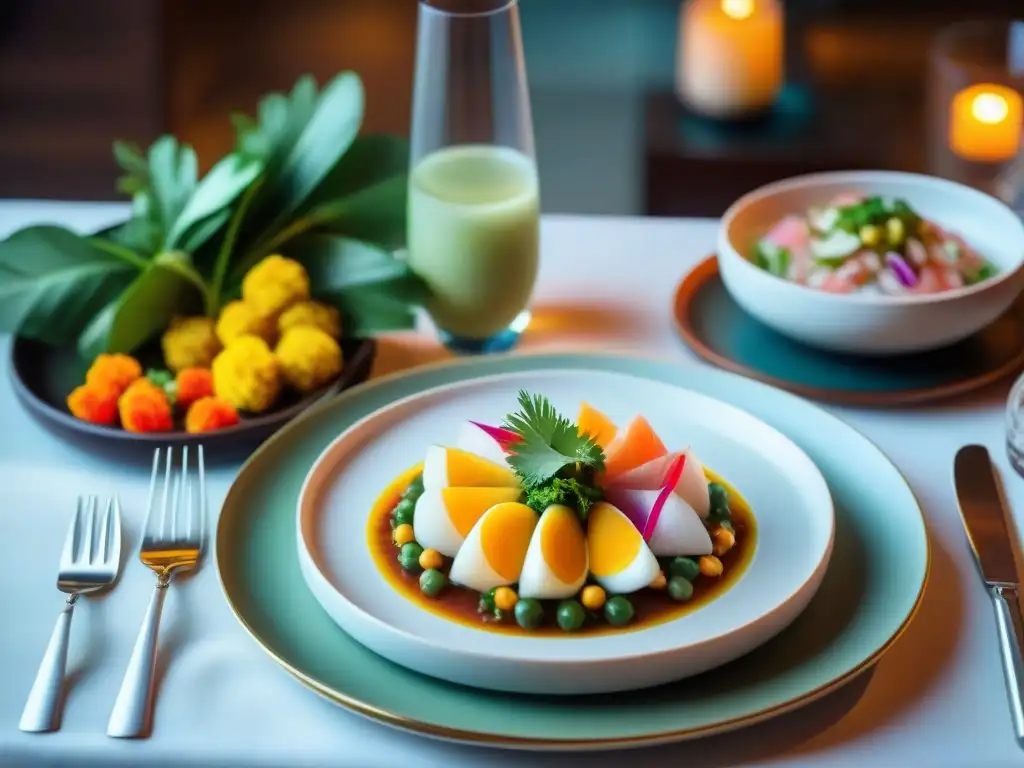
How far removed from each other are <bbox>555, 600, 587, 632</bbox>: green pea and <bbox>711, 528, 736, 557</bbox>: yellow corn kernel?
0.12 meters

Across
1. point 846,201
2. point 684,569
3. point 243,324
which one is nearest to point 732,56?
point 846,201

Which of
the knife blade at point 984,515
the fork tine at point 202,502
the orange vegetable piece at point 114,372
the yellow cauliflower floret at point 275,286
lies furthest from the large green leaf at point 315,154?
the knife blade at point 984,515

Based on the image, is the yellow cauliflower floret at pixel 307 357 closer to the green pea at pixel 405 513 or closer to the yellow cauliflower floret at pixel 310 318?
the yellow cauliflower floret at pixel 310 318

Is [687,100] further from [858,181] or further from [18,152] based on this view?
[18,152]

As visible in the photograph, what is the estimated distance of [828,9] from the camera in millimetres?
3809

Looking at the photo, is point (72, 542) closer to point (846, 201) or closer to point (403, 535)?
point (403, 535)

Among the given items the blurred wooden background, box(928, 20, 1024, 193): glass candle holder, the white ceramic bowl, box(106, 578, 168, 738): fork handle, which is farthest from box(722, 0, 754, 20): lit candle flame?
box(106, 578, 168, 738): fork handle

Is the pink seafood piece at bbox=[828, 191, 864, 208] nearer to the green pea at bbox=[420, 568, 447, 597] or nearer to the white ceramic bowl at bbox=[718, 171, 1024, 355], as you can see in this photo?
the white ceramic bowl at bbox=[718, 171, 1024, 355]

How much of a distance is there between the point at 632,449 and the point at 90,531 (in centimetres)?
42

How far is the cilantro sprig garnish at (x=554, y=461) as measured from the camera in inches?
33.2

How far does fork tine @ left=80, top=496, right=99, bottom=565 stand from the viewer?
37.0 inches

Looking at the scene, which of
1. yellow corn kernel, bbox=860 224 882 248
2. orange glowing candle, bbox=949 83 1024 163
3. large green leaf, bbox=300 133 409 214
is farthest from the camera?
orange glowing candle, bbox=949 83 1024 163

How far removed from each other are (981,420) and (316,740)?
0.66 m

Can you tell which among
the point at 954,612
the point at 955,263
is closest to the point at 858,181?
the point at 955,263
